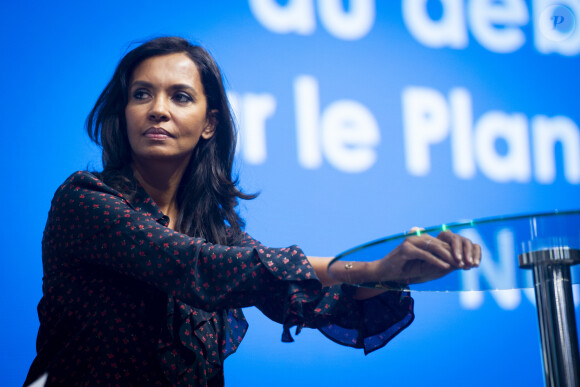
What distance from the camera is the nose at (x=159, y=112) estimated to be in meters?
1.21

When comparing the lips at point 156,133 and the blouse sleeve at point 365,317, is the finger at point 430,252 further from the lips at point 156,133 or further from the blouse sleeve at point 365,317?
the lips at point 156,133

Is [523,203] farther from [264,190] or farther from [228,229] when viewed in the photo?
[228,229]

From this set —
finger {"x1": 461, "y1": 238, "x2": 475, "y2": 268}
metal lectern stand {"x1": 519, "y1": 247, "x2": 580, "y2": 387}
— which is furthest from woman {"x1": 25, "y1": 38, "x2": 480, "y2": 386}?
metal lectern stand {"x1": 519, "y1": 247, "x2": 580, "y2": 387}

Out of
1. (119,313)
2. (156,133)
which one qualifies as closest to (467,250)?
(119,313)

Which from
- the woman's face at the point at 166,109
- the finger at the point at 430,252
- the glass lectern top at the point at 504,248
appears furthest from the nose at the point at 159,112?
the finger at the point at 430,252

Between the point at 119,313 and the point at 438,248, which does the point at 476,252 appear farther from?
the point at 119,313

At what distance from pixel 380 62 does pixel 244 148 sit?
0.50 metres

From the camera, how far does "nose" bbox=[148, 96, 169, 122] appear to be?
3.97 feet

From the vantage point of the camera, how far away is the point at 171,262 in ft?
2.93

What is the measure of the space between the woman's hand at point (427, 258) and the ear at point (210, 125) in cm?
72

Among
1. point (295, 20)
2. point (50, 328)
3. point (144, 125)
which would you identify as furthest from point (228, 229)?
point (295, 20)

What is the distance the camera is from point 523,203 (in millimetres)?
1897

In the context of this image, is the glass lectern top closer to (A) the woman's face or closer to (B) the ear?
(A) the woman's face

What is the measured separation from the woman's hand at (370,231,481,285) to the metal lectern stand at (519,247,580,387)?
9 centimetres
